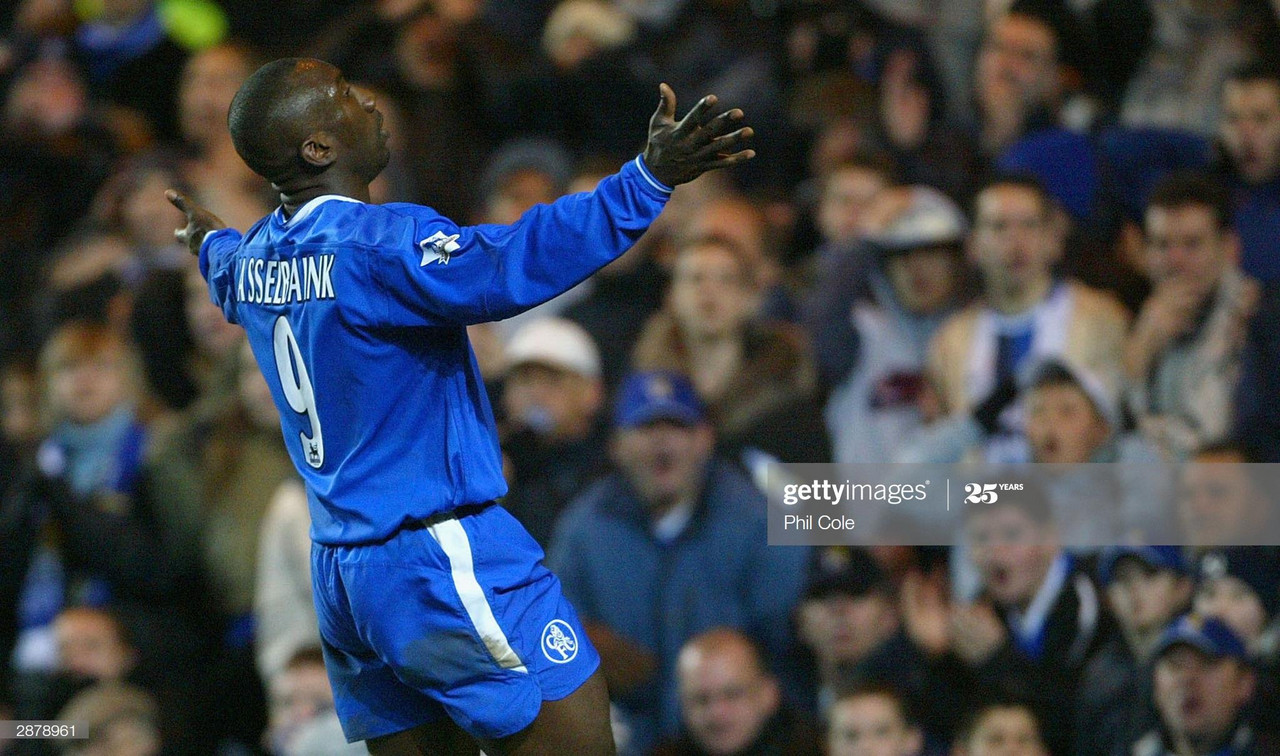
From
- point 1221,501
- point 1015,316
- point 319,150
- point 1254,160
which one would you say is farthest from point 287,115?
point 1254,160

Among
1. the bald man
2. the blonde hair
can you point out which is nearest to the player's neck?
the bald man

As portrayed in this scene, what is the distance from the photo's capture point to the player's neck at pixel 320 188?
2373 mm

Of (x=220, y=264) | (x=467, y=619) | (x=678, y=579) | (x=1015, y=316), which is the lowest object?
(x=678, y=579)

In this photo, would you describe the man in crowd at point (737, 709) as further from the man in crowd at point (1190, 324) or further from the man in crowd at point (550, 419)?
the man in crowd at point (1190, 324)

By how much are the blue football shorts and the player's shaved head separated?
566mm

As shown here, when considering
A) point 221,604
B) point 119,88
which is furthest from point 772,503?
point 119,88

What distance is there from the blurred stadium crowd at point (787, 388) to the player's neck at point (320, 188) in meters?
2.36

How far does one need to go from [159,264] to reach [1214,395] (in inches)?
139

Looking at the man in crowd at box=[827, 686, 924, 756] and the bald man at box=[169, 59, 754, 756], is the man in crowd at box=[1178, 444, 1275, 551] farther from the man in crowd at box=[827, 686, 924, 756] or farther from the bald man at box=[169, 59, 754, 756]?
the bald man at box=[169, 59, 754, 756]

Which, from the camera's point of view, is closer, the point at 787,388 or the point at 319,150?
the point at 319,150

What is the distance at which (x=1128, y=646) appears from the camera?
13.8 ft

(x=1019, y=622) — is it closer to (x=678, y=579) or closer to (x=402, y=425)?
(x=678, y=579)

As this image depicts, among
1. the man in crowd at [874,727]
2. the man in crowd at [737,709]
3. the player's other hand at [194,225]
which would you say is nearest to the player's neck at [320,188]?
the player's other hand at [194,225]

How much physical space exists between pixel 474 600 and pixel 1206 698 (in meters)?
2.49
